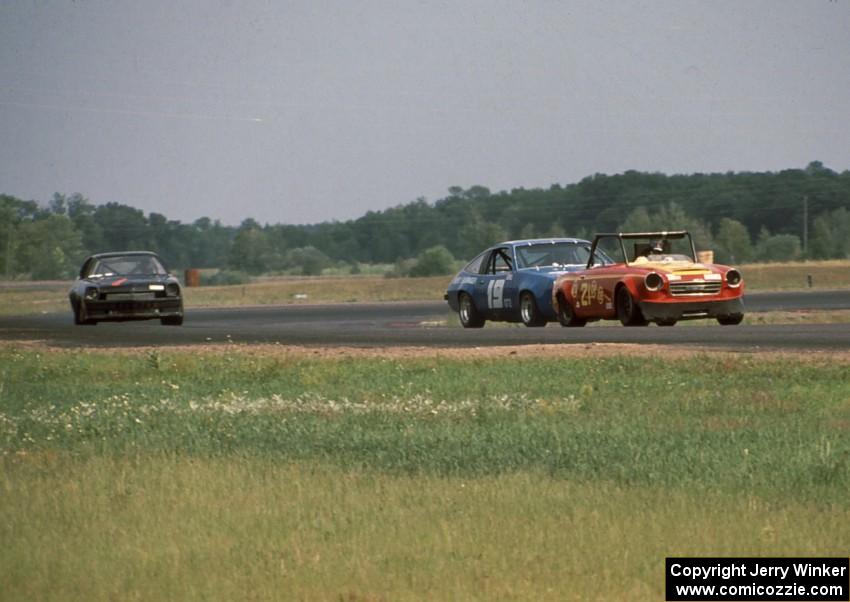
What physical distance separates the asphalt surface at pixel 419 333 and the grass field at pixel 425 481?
315 cm

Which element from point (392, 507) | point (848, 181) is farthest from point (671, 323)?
point (848, 181)

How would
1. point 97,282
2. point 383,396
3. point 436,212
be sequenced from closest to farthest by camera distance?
1. point 383,396
2. point 97,282
3. point 436,212

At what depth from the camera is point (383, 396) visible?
1587cm

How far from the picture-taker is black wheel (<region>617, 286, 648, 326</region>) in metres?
22.8

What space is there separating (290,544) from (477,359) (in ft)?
36.6

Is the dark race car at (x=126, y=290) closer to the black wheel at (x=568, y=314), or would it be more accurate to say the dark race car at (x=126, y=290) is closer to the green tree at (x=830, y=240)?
the black wheel at (x=568, y=314)

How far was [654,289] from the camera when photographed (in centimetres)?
2236

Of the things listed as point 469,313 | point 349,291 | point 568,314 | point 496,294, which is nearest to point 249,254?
point 349,291

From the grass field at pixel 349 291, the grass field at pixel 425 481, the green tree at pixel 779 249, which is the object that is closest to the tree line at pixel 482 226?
the green tree at pixel 779 249

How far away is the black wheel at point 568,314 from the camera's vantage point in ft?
79.7

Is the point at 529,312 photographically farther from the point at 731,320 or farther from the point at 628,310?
the point at 731,320

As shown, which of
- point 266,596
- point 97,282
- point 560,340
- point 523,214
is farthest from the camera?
point 523,214

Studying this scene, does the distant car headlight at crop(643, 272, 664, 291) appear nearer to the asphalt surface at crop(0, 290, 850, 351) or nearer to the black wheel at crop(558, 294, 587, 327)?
the asphalt surface at crop(0, 290, 850, 351)

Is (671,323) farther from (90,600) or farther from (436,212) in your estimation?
(436,212)
